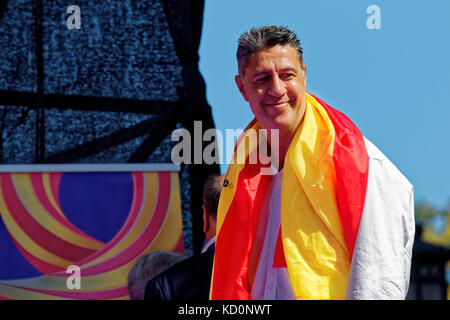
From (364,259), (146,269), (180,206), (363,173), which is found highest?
(363,173)

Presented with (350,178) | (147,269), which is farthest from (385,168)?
(147,269)

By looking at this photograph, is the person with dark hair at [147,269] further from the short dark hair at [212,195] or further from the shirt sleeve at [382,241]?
the shirt sleeve at [382,241]

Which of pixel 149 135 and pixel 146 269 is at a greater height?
pixel 149 135

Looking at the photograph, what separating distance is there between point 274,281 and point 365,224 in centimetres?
31

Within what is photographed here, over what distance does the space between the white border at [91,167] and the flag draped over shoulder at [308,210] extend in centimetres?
198

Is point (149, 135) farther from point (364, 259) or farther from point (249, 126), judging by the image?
point (364, 259)

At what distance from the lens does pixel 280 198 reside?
1.70 m

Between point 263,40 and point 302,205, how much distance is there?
44 centimetres

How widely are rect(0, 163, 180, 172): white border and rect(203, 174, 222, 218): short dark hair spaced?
2.84 feet

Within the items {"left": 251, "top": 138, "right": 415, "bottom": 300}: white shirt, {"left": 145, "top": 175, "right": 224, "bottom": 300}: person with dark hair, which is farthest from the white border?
{"left": 251, "top": 138, "right": 415, "bottom": 300}: white shirt

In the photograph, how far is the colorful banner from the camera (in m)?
3.45

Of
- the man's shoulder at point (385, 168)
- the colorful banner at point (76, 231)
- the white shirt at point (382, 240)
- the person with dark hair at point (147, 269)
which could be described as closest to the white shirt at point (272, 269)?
the white shirt at point (382, 240)

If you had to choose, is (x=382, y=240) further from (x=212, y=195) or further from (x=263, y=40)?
(x=212, y=195)
